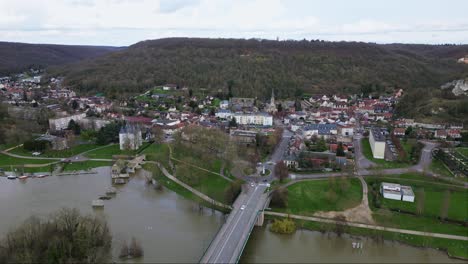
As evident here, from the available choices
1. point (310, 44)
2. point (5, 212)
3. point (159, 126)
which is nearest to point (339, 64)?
point (310, 44)

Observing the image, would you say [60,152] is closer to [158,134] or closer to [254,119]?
[158,134]

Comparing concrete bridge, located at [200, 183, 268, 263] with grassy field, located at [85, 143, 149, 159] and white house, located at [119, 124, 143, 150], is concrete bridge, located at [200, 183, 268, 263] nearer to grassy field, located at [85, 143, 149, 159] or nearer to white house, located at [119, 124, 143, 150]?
grassy field, located at [85, 143, 149, 159]

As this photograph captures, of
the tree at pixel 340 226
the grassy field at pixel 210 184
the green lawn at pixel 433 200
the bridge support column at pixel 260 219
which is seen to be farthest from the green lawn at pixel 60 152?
the green lawn at pixel 433 200

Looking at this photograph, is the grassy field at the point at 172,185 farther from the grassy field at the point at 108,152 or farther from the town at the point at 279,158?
the grassy field at the point at 108,152

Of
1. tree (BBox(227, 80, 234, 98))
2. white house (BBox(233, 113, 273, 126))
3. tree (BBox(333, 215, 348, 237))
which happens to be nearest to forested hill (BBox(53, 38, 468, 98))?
tree (BBox(227, 80, 234, 98))

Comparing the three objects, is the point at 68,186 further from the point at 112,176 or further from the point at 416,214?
the point at 416,214

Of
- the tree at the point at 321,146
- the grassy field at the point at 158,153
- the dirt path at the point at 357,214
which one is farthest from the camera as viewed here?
the tree at the point at 321,146

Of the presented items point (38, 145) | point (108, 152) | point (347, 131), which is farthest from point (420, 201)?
point (38, 145)
